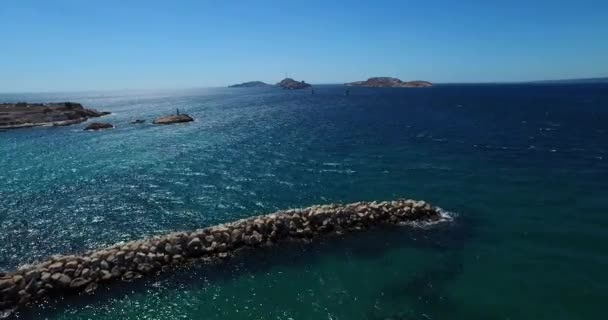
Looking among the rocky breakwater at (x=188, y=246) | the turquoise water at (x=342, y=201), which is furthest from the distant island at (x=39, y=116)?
the rocky breakwater at (x=188, y=246)

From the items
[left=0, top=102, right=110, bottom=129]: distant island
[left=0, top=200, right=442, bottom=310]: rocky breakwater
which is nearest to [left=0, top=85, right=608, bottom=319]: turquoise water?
[left=0, top=200, right=442, bottom=310]: rocky breakwater

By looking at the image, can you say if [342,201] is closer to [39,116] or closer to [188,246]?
[188,246]

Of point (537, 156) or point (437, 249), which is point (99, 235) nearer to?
point (437, 249)

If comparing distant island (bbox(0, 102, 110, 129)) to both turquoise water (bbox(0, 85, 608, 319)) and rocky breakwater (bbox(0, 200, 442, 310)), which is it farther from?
rocky breakwater (bbox(0, 200, 442, 310))

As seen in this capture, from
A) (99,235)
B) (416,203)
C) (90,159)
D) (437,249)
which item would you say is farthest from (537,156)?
(90,159)

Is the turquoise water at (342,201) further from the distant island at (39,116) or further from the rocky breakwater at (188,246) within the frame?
the distant island at (39,116)

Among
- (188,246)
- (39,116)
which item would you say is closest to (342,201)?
(188,246)
